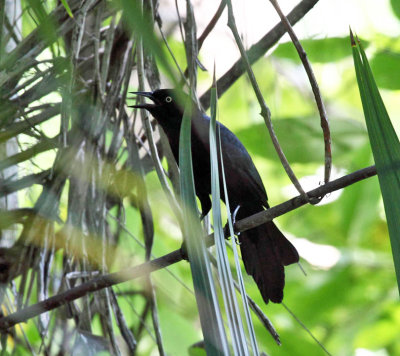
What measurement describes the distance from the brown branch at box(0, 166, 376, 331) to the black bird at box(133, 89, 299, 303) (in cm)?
91

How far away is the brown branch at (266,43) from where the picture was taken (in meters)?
2.70

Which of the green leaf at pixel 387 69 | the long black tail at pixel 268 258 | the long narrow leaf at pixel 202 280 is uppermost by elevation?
the green leaf at pixel 387 69

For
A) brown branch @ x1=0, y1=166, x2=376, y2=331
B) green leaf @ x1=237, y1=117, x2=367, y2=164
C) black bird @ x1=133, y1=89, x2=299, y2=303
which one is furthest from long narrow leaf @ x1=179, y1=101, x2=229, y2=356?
green leaf @ x1=237, y1=117, x2=367, y2=164

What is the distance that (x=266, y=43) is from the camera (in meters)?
2.84

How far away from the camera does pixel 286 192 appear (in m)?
5.36

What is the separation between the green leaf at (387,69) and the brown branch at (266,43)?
0.51m

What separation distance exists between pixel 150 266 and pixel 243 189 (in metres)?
1.36

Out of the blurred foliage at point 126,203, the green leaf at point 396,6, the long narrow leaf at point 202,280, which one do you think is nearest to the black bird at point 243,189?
the blurred foliage at point 126,203

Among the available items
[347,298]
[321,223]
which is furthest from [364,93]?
[321,223]

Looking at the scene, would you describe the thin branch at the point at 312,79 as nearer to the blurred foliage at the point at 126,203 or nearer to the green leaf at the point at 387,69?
the blurred foliage at the point at 126,203

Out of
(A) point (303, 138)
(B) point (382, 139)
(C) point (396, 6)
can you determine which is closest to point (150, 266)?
(B) point (382, 139)

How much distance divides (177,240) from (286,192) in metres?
1.10

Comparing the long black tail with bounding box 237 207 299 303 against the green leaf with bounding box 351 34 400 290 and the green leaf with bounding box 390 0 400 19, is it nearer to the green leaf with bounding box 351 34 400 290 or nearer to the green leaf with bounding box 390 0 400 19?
the green leaf with bounding box 390 0 400 19

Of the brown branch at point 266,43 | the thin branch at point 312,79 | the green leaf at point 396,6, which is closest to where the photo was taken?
the thin branch at point 312,79
